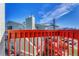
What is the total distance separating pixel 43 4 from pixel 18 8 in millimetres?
208

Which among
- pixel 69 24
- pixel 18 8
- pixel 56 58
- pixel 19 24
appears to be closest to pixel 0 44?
pixel 19 24

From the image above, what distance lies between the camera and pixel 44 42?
53.4 inches

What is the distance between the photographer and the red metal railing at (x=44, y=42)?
1.34 meters

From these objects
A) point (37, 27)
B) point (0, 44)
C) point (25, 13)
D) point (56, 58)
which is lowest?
point (56, 58)

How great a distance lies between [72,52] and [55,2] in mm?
434

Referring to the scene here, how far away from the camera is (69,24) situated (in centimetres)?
134

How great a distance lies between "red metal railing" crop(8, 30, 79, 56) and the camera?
134 centimetres

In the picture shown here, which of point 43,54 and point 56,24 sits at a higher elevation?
point 56,24

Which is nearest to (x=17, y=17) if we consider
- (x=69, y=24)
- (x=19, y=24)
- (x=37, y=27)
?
(x=19, y=24)

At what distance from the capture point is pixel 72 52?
1.35 meters

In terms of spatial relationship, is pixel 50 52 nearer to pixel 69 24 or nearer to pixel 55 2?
pixel 69 24

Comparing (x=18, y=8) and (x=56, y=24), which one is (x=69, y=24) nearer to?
(x=56, y=24)

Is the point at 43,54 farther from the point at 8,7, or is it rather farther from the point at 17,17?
the point at 8,7

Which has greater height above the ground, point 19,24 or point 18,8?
point 18,8
